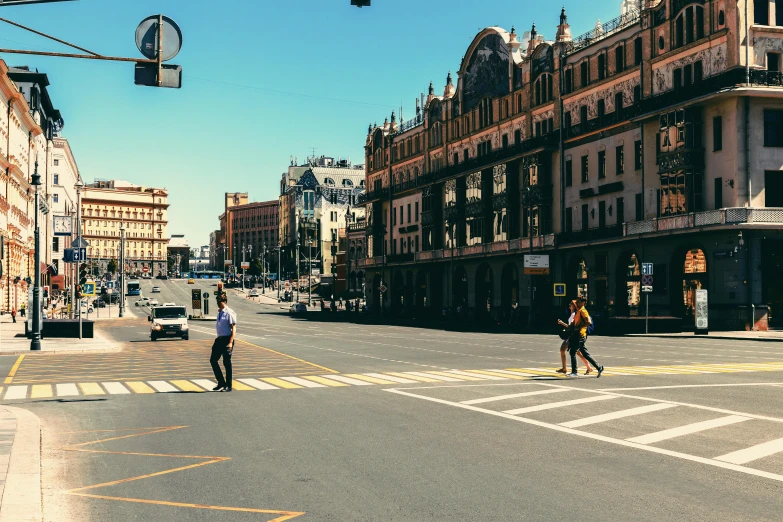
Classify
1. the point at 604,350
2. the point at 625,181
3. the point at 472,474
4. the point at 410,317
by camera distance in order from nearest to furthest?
the point at 472,474
the point at 604,350
the point at 625,181
the point at 410,317

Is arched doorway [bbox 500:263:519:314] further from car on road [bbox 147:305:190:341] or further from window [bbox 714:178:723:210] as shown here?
car on road [bbox 147:305:190:341]

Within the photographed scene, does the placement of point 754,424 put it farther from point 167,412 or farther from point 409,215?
point 409,215

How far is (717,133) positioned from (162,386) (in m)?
41.1

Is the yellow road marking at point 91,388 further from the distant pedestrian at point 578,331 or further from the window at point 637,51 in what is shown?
the window at point 637,51

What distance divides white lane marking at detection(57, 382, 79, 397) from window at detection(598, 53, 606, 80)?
165 ft

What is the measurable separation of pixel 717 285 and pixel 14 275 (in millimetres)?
61438

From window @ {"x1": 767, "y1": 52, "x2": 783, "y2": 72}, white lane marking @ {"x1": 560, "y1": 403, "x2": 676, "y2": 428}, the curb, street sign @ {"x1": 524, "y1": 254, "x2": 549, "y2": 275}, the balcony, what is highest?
window @ {"x1": 767, "y1": 52, "x2": 783, "y2": 72}

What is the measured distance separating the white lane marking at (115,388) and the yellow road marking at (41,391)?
3.90 ft

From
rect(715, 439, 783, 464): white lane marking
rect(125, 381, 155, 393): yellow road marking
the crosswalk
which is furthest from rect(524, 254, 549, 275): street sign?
rect(715, 439, 783, 464): white lane marking

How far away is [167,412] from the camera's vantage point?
47.5ft

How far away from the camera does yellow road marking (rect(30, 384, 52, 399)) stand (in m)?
17.5

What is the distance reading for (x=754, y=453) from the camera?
10148 millimetres

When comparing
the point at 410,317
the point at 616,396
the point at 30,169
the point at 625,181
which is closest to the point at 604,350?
the point at 616,396

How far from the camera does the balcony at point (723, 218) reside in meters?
47.4
